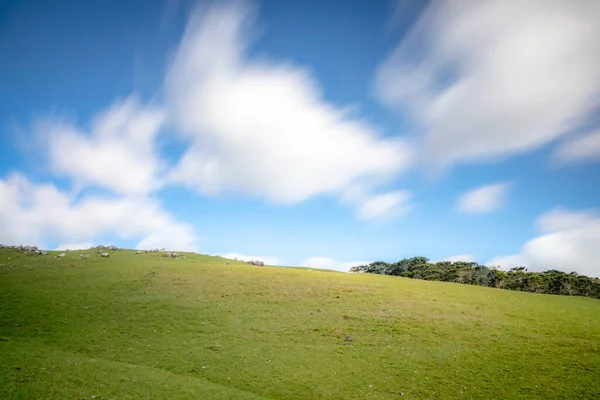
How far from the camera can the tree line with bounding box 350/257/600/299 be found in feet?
266

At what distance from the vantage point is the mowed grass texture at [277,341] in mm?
23922

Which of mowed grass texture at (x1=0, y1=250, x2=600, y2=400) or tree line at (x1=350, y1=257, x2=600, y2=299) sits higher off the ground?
tree line at (x1=350, y1=257, x2=600, y2=299)

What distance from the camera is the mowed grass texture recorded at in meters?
23.9

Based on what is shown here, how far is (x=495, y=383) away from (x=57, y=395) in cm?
2965

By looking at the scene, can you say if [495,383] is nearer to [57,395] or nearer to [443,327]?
[443,327]

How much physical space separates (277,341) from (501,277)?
8171 centimetres

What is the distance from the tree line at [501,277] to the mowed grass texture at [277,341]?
1556 inches

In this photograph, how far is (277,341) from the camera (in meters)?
32.6

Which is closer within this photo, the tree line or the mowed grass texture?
the mowed grass texture

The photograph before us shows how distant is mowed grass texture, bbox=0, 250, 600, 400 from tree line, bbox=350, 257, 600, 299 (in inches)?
1556

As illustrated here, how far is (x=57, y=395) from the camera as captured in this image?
18.5m

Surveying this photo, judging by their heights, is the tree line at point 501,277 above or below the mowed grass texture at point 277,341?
above

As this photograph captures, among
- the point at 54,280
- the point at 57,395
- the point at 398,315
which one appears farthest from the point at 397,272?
the point at 57,395

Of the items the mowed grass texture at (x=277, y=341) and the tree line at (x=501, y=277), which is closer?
the mowed grass texture at (x=277, y=341)
